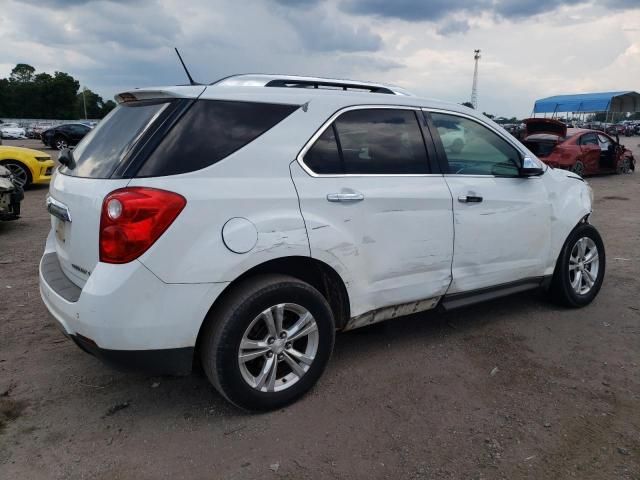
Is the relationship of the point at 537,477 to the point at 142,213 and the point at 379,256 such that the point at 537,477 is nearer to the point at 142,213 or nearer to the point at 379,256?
the point at 379,256

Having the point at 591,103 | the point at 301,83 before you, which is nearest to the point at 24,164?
the point at 301,83

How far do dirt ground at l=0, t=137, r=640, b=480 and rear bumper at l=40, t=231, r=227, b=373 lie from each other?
47cm

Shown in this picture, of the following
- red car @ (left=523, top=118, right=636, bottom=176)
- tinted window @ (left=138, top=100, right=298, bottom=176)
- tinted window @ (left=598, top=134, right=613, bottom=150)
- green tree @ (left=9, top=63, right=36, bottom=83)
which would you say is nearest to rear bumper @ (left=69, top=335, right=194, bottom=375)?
tinted window @ (left=138, top=100, right=298, bottom=176)

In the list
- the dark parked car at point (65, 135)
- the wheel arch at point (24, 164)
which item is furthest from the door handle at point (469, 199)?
the dark parked car at point (65, 135)

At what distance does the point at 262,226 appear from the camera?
2.72 m

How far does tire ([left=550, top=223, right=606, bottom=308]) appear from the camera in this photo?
445 centimetres

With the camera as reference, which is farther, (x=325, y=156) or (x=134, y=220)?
(x=325, y=156)

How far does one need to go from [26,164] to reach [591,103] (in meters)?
37.9

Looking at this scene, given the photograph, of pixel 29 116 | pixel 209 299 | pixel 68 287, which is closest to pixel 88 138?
pixel 68 287

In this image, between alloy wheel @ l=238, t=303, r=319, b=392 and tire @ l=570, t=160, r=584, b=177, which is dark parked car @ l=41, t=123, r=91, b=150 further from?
alloy wheel @ l=238, t=303, r=319, b=392

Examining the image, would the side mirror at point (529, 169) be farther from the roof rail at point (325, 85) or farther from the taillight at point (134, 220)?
the taillight at point (134, 220)

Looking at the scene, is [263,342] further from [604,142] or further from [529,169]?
[604,142]

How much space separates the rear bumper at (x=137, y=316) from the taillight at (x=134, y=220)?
7cm

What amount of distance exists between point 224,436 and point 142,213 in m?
1.22
